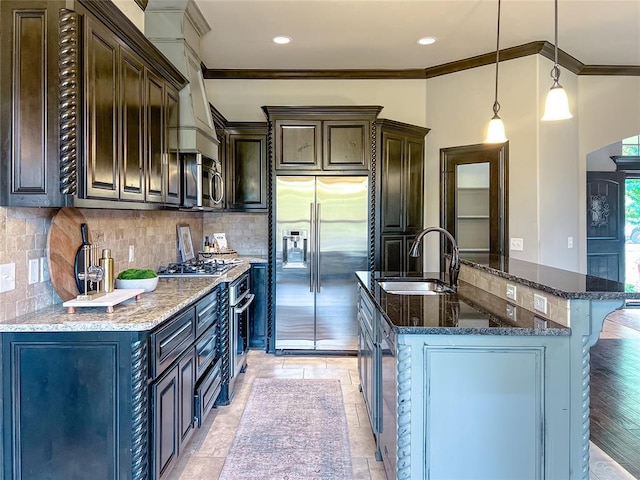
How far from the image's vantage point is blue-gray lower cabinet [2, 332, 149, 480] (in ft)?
5.88

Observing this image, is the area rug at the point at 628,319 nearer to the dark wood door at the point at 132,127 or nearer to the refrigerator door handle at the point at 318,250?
the refrigerator door handle at the point at 318,250

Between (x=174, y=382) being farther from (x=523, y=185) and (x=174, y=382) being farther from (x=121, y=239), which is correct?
(x=523, y=185)

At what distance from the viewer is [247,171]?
4836 millimetres

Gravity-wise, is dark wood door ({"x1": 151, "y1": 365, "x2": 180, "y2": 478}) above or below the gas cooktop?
below

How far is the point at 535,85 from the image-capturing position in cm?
424

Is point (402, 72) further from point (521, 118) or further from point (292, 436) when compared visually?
point (292, 436)

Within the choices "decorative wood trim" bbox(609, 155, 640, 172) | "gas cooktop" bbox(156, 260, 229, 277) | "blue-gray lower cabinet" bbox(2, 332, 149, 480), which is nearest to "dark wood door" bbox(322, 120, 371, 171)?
"gas cooktop" bbox(156, 260, 229, 277)

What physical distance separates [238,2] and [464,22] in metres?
2.00

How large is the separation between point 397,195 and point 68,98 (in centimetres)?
351

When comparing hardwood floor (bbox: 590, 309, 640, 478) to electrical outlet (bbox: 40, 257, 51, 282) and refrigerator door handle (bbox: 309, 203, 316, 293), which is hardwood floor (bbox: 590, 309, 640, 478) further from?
electrical outlet (bbox: 40, 257, 51, 282)

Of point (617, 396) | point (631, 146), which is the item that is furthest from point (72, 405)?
point (631, 146)

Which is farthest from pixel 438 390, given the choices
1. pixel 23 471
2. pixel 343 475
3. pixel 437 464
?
pixel 23 471

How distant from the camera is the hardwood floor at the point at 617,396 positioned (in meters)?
2.69

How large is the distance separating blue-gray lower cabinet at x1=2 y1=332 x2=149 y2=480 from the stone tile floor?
731 millimetres
